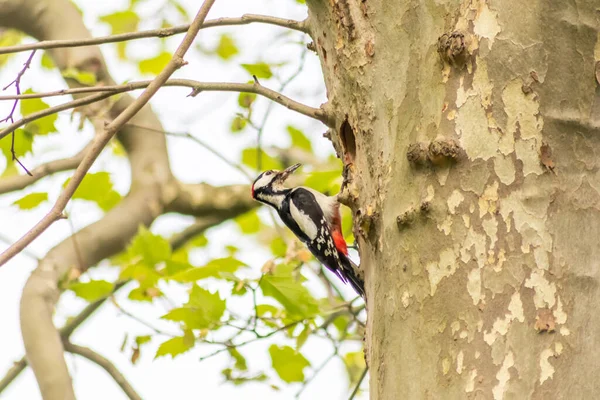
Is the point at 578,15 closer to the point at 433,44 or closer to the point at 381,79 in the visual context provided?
the point at 433,44

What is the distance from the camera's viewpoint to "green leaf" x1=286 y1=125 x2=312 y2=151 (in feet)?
20.4

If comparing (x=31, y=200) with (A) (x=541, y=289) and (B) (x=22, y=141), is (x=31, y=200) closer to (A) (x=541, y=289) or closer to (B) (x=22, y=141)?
(B) (x=22, y=141)

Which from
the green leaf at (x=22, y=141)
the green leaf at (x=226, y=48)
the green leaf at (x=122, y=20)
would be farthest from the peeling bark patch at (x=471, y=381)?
the green leaf at (x=226, y=48)

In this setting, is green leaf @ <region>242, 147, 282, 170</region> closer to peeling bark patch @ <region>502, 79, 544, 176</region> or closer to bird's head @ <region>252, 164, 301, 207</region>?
bird's head @ <region>252, 164, 301, 207</region>

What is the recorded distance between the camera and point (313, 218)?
4430mm

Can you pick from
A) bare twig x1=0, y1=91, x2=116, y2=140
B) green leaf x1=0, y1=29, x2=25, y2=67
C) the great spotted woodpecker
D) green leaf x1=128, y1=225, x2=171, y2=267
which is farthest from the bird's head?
bare twig x1=0, y1=91, x2=116, y2=140

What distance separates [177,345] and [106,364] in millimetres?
607

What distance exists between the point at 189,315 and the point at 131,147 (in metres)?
1.78

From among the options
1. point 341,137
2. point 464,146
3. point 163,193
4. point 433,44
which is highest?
point 163,193

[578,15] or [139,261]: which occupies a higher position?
[139,261]

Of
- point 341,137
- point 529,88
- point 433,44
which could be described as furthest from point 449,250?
point 341,137

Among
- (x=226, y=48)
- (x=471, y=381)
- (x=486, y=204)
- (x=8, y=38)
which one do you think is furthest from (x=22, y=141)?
(x=226, y=48)

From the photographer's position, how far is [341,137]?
2572mm

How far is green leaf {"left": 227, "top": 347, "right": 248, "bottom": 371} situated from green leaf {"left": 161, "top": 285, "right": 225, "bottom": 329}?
38 cm
